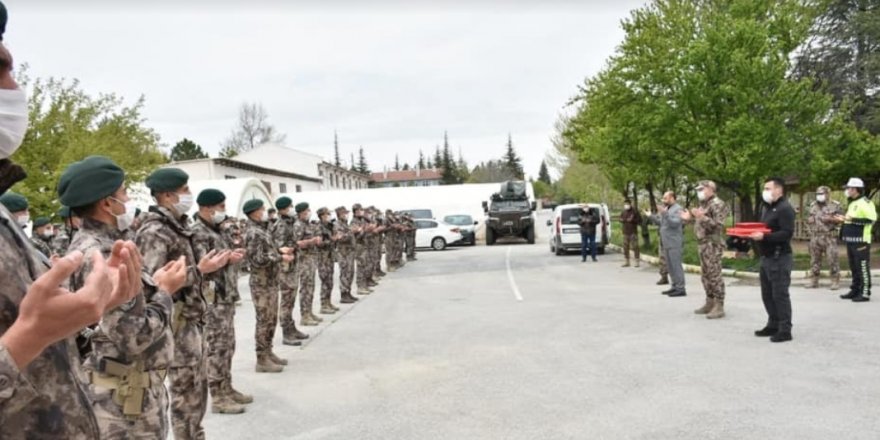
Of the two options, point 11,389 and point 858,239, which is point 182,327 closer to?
point 11,389

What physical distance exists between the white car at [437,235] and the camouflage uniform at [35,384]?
26135mm

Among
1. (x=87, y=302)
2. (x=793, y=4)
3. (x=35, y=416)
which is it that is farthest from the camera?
(x=793, y=4)

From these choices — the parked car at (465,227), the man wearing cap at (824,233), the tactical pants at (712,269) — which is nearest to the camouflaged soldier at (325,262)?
the tactical pants at (712,269)

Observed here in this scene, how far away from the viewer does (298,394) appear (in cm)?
598

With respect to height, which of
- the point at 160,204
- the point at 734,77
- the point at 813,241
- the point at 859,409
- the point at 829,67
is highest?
the point at 829,67

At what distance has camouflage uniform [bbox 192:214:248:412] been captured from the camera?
486cm

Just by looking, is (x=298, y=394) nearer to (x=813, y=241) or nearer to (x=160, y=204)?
(x=160, y=204)

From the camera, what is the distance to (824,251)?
36.9 ft

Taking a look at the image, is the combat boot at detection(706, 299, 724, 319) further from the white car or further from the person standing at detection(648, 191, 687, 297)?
the white car

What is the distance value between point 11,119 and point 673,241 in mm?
11488

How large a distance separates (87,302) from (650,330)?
25.9ft

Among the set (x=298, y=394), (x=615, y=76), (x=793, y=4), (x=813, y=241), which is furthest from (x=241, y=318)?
(x=793, y=4)

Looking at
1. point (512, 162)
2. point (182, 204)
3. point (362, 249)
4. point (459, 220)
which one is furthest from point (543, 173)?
point (182, 204)

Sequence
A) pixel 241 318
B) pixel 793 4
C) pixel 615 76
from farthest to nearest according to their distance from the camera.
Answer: pixel 615 76 → pixel 793 4 → pixel 241 318
